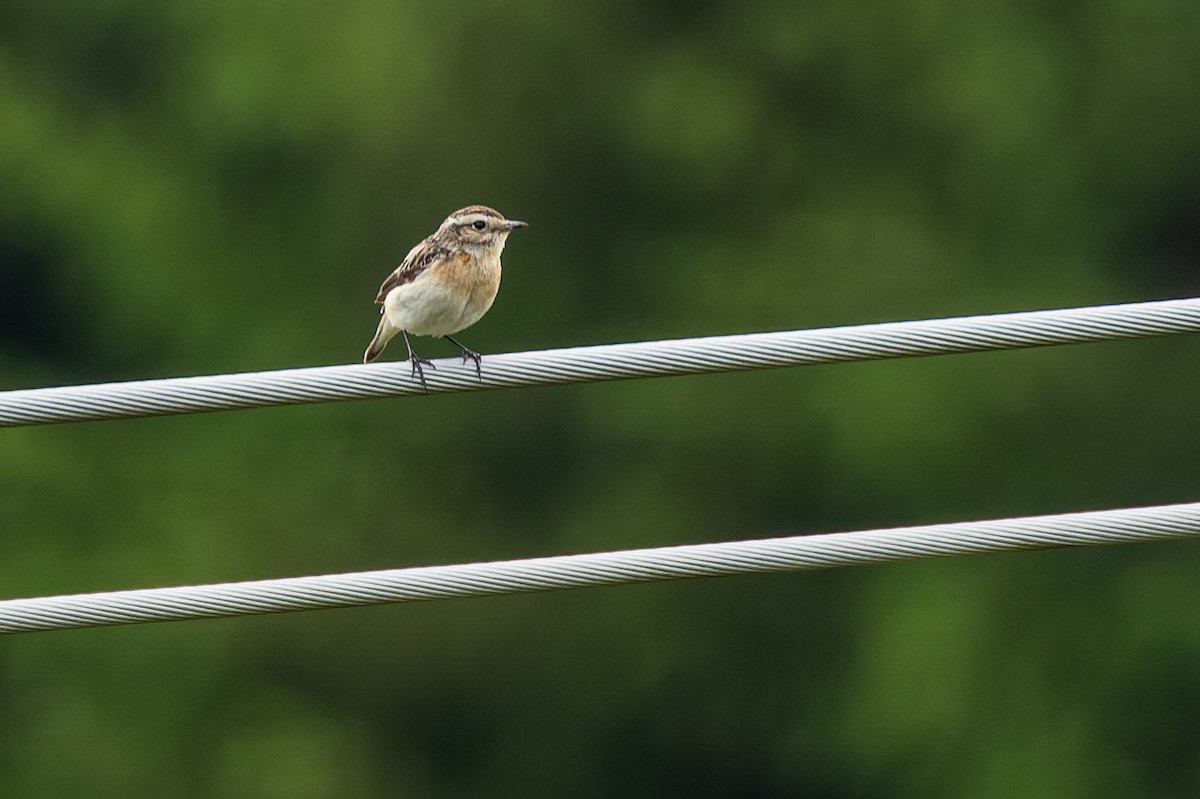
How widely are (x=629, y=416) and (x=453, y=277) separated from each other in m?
12.4

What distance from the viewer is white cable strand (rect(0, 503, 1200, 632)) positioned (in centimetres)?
531

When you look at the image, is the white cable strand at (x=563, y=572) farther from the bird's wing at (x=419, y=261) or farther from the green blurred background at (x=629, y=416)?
the green blurred background at (x=629, y=416)

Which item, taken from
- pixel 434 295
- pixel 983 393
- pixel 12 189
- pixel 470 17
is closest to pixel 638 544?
pixel 983 393

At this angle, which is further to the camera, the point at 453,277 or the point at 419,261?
the point at 419,261

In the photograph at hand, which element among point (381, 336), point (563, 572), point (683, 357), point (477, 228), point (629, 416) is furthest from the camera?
point (629, 416)

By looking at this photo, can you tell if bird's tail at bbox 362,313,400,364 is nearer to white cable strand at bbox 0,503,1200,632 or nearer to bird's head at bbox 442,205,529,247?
bird's head at bbox 442,205,529,247

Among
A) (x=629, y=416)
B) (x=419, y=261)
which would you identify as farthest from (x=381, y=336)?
(x=629, y=416)

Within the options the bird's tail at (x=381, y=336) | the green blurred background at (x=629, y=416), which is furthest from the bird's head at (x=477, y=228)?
the green blurred background at (x=629, y=416)

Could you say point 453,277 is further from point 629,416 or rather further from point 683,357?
point 629,416

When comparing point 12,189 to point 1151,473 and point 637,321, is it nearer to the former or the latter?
point 637,321

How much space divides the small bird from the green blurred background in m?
10.8

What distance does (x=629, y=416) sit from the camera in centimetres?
2084

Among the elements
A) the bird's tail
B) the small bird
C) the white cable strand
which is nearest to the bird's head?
the small bird

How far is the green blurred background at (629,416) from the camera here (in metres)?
19.4
